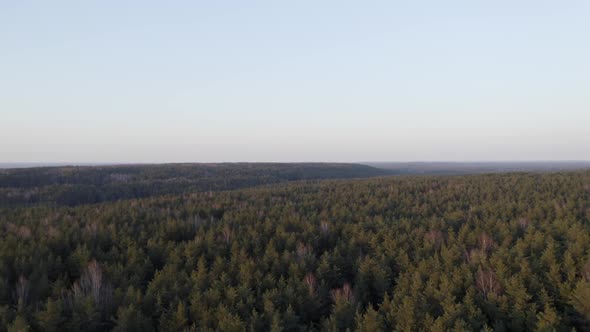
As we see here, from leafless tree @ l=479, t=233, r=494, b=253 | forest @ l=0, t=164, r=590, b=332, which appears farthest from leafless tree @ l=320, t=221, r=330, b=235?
leafless tree @ l=479, t=233, r=494, b=253

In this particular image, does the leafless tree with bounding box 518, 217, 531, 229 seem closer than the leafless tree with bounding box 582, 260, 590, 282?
No

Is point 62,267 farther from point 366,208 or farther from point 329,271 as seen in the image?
point 366,208

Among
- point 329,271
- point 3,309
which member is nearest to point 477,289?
point 329,271

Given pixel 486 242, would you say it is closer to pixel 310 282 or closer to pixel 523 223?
pixel 523 223

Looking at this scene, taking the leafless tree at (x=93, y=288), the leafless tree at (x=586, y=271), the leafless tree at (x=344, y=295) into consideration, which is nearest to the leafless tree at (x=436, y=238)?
the leafless tree at (x=586, y=271)

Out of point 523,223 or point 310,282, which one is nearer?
point 310,282

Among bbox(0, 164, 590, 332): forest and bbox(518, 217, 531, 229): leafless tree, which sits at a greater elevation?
bbox(518, 217, 531, 229): leafless tree

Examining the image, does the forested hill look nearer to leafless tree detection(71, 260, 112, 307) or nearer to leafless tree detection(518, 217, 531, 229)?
leafless tree detection(71, 260, 112, 307)

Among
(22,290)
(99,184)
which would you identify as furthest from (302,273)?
(99,184)
